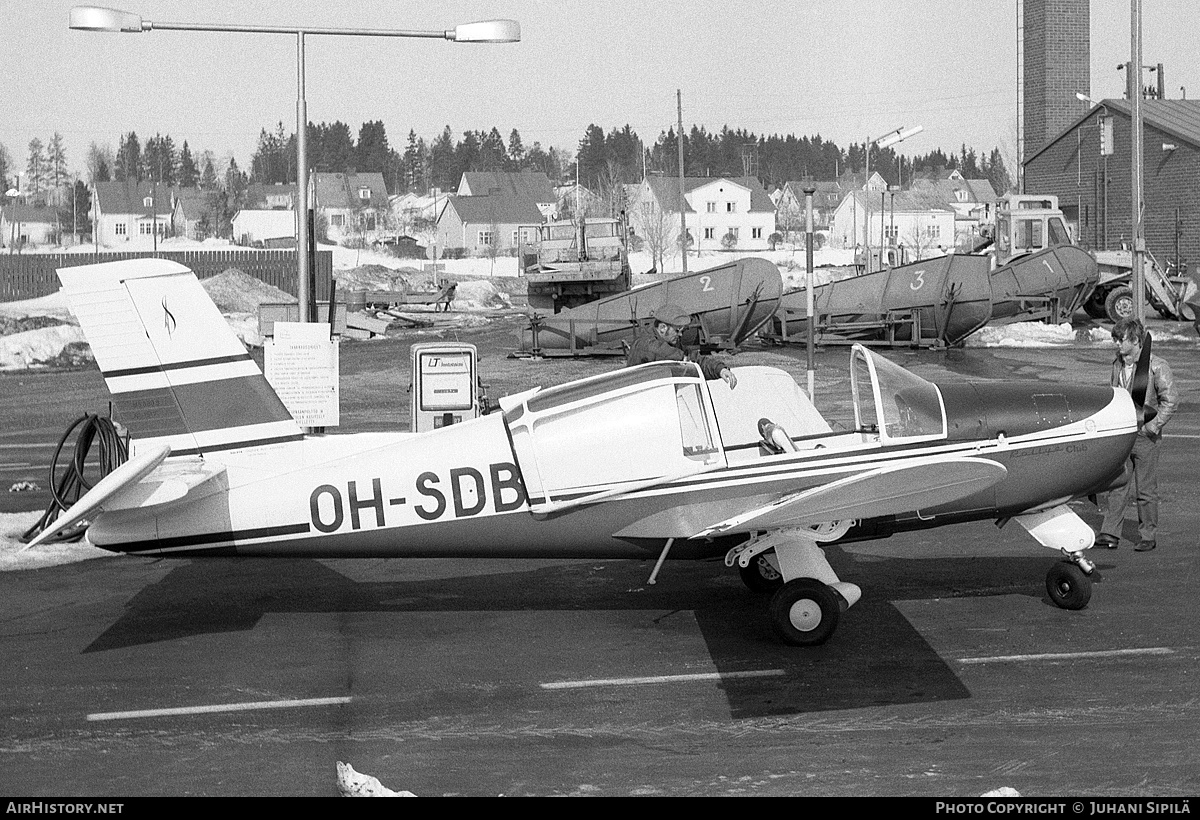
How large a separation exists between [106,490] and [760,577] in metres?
4.69

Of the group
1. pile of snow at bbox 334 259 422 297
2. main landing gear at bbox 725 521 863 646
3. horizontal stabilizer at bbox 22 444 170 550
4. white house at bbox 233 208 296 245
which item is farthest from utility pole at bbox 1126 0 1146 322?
white house at bbox 233 208 296 245

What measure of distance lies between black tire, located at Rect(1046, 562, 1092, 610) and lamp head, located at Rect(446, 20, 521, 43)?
8947mm

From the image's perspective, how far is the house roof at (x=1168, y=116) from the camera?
147 ft

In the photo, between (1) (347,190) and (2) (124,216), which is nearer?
A: (2) (124,216)

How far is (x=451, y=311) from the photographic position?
49406 millimetres

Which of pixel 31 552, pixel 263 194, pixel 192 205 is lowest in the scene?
pixel 31 552

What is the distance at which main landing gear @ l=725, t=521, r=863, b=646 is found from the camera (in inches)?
323

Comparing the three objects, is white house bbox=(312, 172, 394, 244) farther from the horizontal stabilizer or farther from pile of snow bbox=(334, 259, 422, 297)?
the horizontal stabilizer

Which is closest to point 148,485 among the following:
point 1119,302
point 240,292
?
point 1119,302

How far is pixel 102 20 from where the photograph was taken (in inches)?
561

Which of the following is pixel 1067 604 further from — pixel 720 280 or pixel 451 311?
pixel 451 311

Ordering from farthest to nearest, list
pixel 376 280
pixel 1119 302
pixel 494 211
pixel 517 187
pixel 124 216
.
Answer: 1. pixel 517 187
2. pixel 124 216
3. pixel 494 211
4. pixel 376 280
5. pixel 1119 302

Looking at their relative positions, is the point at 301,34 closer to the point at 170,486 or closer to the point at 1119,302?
the point at 170,486

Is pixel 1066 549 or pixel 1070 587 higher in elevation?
pixel 1066 549
